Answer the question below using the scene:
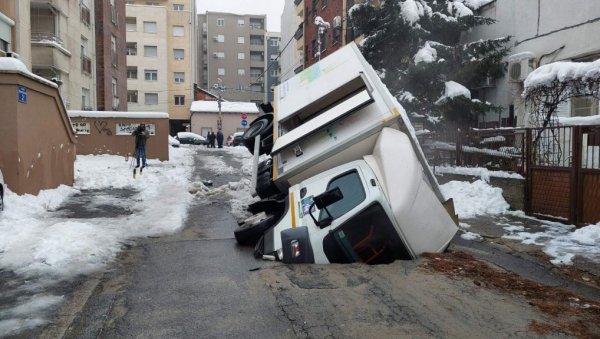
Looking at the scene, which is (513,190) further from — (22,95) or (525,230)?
(22,95)

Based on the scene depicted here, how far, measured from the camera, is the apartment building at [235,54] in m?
79.0

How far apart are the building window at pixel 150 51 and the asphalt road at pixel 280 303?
53595 millimetres

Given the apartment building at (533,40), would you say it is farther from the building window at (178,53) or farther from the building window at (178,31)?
the building window at (178,31)

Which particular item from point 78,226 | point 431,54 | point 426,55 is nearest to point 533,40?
point 431,54

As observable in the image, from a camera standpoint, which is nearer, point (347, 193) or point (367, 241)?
point (367, 241)

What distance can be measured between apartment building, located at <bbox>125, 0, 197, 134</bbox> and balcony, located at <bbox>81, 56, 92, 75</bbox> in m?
28.3

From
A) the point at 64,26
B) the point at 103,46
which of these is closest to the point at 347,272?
the point at 64,26

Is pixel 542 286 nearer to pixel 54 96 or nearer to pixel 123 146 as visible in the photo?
pixel 54 96

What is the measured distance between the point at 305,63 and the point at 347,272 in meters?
31.8

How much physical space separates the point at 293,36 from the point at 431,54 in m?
28.6

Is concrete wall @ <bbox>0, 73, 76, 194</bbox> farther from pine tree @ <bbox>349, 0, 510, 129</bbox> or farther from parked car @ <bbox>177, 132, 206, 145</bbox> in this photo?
parked car @ <bbox>177, 132, 206, 145</bbox>

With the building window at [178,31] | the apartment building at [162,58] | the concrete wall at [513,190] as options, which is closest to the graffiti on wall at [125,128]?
the concrete wall at [513,190]

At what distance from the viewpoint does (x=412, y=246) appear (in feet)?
19.2

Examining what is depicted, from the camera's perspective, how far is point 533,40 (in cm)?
1318
